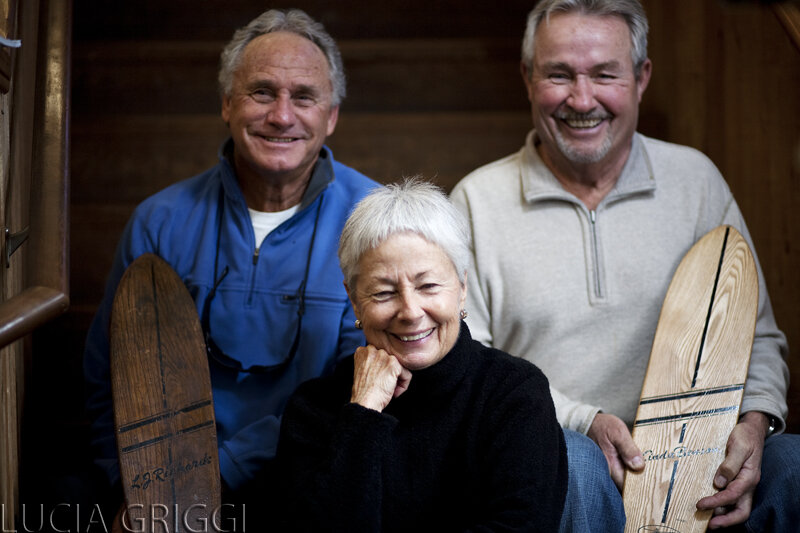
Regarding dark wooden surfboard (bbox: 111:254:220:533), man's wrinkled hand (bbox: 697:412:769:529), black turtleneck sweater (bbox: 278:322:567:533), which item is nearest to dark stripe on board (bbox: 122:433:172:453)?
dark wooden surfboard (bbox: 111:254:220:533)

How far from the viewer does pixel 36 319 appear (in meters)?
1.41

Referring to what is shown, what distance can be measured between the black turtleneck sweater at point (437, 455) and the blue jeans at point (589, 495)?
110 mm

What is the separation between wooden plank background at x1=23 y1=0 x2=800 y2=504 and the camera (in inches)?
114

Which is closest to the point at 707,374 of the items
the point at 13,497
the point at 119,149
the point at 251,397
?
the point at 251,397

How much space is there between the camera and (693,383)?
211 cm

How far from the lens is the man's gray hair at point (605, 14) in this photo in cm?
226

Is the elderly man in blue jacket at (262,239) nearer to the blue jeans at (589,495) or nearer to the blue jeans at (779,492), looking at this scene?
the blue jeans at (589,495)

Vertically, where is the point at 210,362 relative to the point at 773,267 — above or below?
below

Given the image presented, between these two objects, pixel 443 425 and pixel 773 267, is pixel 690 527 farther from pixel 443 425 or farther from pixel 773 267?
pixel 773 267

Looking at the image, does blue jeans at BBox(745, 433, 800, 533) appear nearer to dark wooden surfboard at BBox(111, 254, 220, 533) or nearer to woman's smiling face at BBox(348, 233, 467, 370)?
woman's smiling face at BBox(348, 233, 467, 370)

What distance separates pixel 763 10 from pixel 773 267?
2.44ft

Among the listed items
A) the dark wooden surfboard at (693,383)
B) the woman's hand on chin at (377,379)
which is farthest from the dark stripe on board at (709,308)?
the woman's hand on chin at (377,379)

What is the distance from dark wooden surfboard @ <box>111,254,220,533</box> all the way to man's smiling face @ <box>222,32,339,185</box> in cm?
40

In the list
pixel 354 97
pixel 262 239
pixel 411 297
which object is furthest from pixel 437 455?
pixel 354 97
